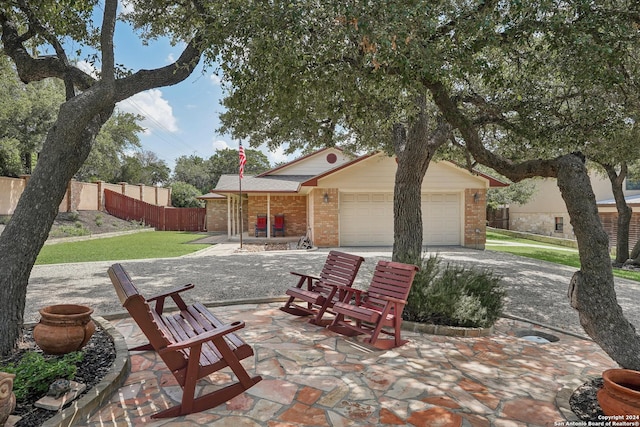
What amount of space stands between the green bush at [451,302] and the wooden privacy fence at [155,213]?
22097mm

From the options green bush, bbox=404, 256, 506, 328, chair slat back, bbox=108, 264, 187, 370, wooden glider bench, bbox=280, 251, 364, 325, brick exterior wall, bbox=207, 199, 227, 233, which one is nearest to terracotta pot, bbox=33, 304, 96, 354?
chair slat back, bbox=108, 264, 187, 370

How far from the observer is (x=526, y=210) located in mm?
29375

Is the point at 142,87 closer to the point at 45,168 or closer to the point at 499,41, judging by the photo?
the point at 45,168

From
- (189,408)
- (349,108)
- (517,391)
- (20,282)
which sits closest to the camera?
(189,408)

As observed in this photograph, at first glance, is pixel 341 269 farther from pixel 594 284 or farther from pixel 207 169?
pixel 207 169

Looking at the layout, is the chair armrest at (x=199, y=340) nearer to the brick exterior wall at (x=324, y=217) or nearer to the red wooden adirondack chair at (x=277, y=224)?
the brick exterior wall at (x=324, y=217)

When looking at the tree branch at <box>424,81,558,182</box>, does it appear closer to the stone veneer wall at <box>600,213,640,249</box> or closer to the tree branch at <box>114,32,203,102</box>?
the tree branch at <box>114,32,203,102</box>

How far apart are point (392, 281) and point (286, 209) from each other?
1428 cm

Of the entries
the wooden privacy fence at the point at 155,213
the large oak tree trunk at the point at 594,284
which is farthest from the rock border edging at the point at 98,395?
the wooden privacy fence at the point at 155,213

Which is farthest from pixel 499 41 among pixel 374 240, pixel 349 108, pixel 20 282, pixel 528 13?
pixel 374 240

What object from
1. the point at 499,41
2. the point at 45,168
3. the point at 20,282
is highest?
the point at 499,41

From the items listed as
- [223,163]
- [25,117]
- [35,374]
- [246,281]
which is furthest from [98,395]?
[223,163]

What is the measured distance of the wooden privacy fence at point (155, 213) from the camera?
81.4 ft

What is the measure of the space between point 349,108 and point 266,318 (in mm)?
3456
